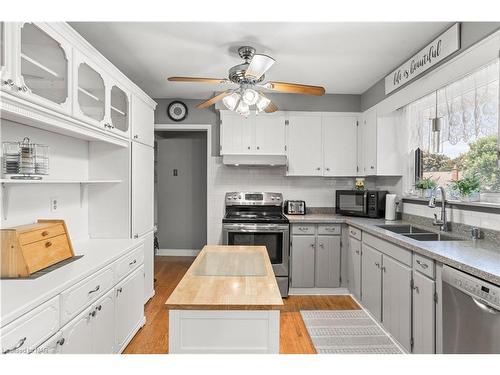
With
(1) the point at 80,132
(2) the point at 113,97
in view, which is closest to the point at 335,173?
(2) the point at 113,97

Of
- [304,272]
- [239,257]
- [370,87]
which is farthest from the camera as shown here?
[370,87]

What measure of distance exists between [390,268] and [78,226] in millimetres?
2619

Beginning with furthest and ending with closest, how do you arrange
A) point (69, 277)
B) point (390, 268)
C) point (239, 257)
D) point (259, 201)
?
point (259, 201), point (390, 268), point (239, 257), point (69, 277)

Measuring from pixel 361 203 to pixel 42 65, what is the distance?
330 centimetres

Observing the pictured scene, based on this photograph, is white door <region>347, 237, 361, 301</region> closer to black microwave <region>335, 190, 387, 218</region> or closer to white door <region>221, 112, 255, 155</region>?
black microwave <region>335, 190, 387, 218</region>

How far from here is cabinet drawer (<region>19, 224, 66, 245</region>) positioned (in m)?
1.58

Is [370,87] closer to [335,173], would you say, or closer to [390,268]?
[335,173]

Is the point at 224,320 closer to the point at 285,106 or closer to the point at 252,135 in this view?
the point at 252,135

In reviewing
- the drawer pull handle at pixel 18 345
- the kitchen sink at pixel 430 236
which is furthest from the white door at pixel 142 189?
the kitchen sink at pixel 430 236

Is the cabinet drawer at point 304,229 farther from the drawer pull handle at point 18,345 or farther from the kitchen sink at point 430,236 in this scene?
the drawer pull handle at point 18,345

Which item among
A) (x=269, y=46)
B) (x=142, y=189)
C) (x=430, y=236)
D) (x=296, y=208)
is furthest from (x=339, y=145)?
(x=142, y=189)

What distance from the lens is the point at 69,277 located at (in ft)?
5.06

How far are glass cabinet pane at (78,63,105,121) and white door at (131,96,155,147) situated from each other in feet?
1.90

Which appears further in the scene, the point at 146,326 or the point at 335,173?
the point at 335,173
